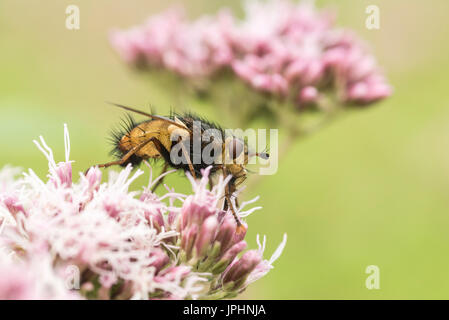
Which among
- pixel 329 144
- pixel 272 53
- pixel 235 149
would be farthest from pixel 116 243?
pixel 329 144

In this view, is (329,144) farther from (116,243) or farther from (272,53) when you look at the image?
(116,243)

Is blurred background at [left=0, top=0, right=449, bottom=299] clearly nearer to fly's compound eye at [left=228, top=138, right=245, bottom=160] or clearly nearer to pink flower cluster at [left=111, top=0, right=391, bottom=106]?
pink flower cluster at [left=111, top=0, right=391, bottom=106]

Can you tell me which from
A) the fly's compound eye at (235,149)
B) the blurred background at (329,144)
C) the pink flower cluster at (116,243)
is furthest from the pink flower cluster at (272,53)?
the pink flower cluster at (116,243)

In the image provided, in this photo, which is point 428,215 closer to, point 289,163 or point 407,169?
point 407,169

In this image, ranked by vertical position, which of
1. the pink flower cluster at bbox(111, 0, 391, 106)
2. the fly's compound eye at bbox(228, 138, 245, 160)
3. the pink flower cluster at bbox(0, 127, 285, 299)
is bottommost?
the pink flower cluster at bbox(0, 127, 285, 299)

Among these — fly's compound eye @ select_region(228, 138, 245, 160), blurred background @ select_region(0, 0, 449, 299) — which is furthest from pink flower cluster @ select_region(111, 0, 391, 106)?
fly's compound eye @ select_region(228, 138, 245, 160)
